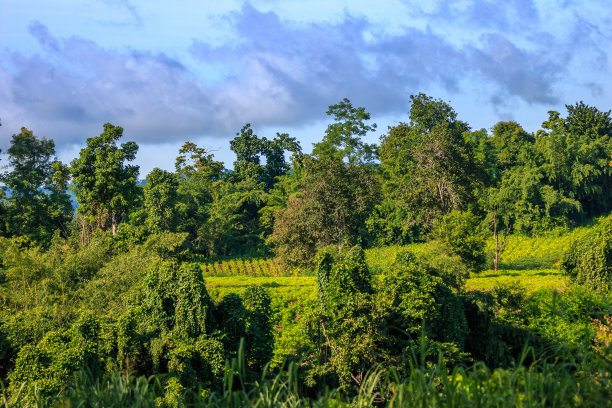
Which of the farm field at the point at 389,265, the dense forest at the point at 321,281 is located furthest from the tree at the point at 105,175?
the farm field at the point at 389,265

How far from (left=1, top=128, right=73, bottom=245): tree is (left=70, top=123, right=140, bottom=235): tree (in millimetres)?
7570

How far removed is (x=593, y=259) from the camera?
17656mm

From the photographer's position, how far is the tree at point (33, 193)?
36.0m

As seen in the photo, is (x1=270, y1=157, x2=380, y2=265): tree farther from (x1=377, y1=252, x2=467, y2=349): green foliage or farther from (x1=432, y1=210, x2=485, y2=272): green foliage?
(x1=377, y1=252, x2=467, y2=349): green foliage

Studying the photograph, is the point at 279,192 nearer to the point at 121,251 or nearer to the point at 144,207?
the point at 144,207

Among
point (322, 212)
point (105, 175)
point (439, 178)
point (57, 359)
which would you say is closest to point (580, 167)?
point (439, 178)

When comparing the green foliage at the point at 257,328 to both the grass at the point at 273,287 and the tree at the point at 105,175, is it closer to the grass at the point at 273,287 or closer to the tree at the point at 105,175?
the grass at the point at 273,287

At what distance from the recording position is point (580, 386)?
2984 mm

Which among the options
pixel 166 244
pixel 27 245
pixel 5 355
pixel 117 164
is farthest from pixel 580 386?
pixel 27 245

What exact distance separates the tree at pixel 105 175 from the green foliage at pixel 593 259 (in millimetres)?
23508

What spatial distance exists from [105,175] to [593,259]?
25.0 meters

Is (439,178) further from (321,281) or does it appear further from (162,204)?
(162,204)

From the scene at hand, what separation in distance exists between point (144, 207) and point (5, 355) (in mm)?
33321

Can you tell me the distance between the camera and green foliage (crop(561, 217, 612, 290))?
1728 cm
